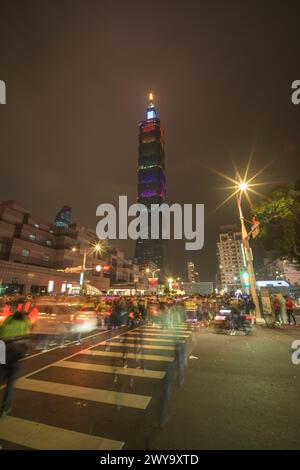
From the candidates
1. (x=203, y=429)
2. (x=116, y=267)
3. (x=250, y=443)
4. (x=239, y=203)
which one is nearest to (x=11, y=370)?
(x=203, y=429)

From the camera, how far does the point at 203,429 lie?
3.81 metres

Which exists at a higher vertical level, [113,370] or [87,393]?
[113,370]

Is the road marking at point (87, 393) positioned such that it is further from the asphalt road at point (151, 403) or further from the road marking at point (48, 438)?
the road marking at point (48, 438)

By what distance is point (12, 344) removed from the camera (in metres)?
4.68

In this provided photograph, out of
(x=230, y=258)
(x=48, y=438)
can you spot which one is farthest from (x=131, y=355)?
(x=230, y=258)

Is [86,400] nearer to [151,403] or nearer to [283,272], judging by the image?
[151,403]

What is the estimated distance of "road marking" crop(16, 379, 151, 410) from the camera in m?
4.92

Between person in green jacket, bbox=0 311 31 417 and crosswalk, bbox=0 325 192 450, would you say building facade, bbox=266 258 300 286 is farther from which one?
person in green jacket, bbox=0 311 31 417

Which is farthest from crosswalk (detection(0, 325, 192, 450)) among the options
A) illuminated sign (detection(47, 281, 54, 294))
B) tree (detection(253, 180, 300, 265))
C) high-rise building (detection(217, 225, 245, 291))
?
high-rise building (detection(217, 225, 245, 291))

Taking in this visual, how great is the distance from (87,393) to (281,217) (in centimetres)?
2012
